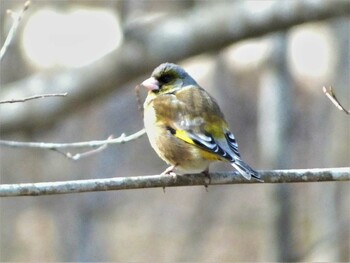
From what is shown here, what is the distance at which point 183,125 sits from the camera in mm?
5465

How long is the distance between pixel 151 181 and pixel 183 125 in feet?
2.79

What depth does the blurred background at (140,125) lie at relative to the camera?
764 centimetres

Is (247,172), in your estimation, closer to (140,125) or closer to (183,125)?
(183,125)

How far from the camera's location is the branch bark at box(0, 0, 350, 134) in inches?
287

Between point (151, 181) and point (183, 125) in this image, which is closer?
point (151, 181)

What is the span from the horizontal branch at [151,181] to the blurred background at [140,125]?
98.1 inches

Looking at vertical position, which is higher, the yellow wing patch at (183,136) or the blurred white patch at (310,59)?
the yellow wing patch at (183,136)

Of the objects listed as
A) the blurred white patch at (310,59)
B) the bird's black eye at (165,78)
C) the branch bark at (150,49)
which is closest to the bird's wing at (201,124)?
the bird's black eye at (165,78)

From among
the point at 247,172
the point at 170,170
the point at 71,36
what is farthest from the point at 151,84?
the point at 71,36

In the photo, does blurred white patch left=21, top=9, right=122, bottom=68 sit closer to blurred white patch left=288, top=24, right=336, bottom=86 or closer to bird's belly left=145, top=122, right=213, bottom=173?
bird's belly left=145, top=122, right=213, bottom=173

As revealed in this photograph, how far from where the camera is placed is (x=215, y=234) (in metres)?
16.1

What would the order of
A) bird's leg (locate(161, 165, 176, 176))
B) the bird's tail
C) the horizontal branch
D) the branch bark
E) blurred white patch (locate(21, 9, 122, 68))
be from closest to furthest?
the horizontal branch
the bird's tail
bird's leg (locate(161, 165, 176, 176))
the branch bark
blurred white patch (locate(21, 9, 122, 68))

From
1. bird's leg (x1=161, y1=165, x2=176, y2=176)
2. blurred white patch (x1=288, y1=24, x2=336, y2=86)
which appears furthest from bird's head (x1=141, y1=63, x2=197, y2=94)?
blurred white patch (x1=288, y1=24, x2=336, y2=86)

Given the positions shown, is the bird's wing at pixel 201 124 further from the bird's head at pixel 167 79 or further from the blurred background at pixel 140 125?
the blurred background at pixel 140 125
